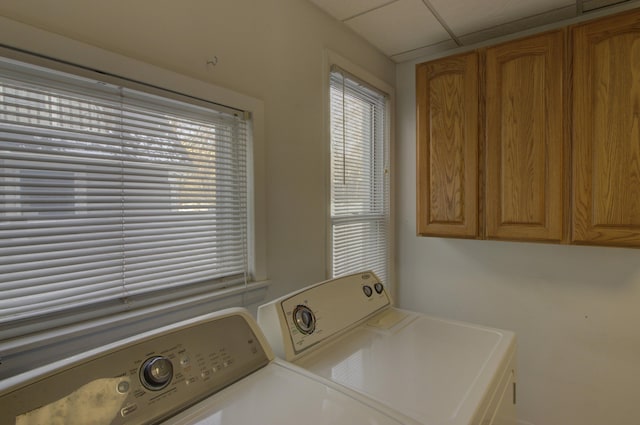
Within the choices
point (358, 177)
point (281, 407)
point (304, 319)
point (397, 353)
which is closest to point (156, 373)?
point (281, 407)

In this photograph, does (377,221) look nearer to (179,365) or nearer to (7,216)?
(179,365)

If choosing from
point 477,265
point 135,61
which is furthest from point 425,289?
point 135,61

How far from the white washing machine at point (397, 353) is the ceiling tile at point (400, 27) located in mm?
1384

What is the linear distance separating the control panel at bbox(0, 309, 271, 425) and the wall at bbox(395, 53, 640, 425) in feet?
5.53

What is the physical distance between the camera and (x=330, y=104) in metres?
1.88

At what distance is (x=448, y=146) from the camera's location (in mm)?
1887

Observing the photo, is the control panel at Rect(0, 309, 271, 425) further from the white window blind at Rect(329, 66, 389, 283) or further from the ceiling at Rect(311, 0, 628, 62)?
the ceiling at Rect(311, 0, 628, 62)

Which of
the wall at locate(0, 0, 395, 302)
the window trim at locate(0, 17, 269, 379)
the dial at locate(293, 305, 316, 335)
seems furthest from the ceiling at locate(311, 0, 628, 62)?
the dial at locate(293, 305, 316, 335)

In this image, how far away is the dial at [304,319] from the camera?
3.75ft

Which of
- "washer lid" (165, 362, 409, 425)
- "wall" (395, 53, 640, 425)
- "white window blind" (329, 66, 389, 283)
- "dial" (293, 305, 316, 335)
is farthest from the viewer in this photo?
"white window blind" (329, 66, 389, 283)

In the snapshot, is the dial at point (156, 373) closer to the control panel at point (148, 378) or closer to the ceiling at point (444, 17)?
the control panel at point (148, 378)

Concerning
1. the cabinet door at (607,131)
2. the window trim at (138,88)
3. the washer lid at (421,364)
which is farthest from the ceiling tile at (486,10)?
the washer lid at (421,364)

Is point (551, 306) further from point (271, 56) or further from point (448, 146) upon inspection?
point (271, 56)

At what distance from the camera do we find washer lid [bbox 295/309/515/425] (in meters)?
0.89
